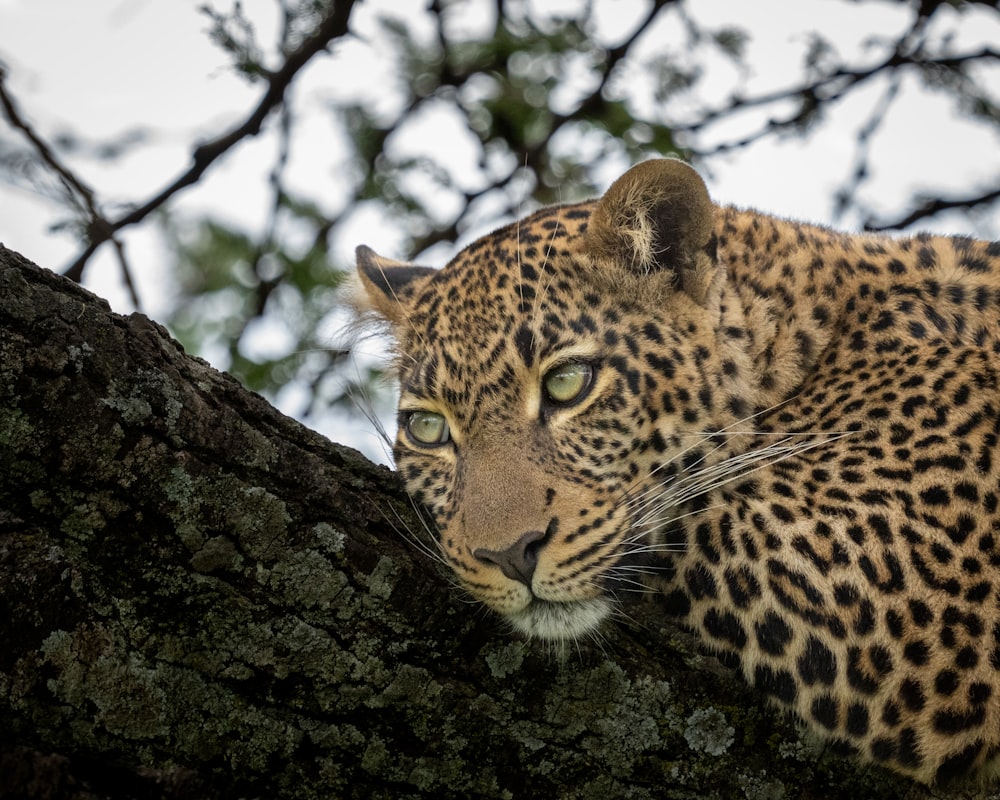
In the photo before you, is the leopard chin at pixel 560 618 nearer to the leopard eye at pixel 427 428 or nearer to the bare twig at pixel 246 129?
the leopard eye at pixel 427 428

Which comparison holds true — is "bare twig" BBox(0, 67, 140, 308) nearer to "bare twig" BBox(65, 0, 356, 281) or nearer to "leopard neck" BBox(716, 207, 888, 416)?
"bare twig" BBox(65, 0, 356, 281)

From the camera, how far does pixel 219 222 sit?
9359 millimetres

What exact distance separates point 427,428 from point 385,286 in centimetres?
127

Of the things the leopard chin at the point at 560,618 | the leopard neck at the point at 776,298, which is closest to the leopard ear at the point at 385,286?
the leopard neck at the point at 776,298

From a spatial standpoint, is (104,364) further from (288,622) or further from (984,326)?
(984,326)

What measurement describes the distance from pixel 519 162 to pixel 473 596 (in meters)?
5.09

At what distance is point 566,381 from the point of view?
4.80m

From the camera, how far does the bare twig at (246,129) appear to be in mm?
6141

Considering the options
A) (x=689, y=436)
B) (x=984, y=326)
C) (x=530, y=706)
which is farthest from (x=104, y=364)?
(x=984, y=326)

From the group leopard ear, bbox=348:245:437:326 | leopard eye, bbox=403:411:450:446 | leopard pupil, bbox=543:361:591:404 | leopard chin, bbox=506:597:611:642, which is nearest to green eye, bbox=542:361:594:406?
leopard pupil, bbox=543:361:591:404

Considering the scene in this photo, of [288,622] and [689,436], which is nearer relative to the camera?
[288,622]

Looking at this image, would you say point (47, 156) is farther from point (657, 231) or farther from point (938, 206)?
point (938, 206)

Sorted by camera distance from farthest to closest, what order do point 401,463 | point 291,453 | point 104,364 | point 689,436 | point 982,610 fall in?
1. point 401,463
2. point 689,436
3. point 982,610
4. point 291,453
5. point 104,364

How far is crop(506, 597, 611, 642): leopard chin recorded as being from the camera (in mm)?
4008
